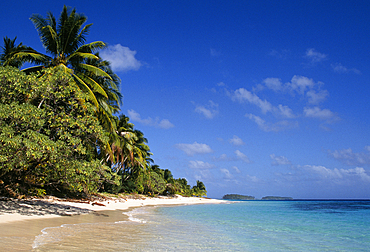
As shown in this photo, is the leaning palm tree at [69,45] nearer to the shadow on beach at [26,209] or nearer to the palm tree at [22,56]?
the palm tree at [22,56]

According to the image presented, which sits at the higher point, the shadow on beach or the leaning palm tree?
the leaning palm tree

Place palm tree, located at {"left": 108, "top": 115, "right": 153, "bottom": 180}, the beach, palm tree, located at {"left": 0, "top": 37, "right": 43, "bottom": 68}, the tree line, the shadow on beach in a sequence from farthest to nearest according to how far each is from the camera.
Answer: palm tree, located at {"left": 108, "top": 115, "right": 153, "bottom": 180}
palm tree, located at {"left": 0, "top": 37, "right": 43, "bottom": 68}
the shadow on beach
the tree line
the beach

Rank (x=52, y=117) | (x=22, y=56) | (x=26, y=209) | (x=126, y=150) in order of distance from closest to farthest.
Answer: (x=52, y=117)
(x=26, y=209)
(x=22, y=56)
(x=126, y=150)

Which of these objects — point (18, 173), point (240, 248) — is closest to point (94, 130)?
point (18, 173)

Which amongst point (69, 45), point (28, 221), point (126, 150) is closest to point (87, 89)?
point (69, 45)

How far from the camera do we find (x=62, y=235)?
6.89 m

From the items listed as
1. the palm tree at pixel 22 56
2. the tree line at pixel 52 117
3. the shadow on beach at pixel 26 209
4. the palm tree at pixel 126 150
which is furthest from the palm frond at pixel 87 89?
the palm tree at pixel 126 150

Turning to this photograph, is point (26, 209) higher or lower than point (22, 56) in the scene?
lower

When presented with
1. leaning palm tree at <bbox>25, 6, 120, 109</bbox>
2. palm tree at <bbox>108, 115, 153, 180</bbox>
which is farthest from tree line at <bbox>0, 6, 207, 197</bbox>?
palm tree at <bbox>108, 115, 153, 180</bbox>

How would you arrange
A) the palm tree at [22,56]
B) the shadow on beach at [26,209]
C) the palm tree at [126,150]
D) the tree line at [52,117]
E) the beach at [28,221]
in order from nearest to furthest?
the beach at [28,221]
the tree line at [52,117]
the shadow on beach at [26,209]
the palm tree at [22,56]
the palm tree at [126,150]

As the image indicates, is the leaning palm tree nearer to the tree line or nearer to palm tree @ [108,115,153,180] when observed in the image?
the tree line

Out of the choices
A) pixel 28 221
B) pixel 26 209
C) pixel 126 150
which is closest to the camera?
pixel 28 221

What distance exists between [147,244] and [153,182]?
1565 inches

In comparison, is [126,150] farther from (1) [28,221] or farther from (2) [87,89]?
(1) [28,221]
